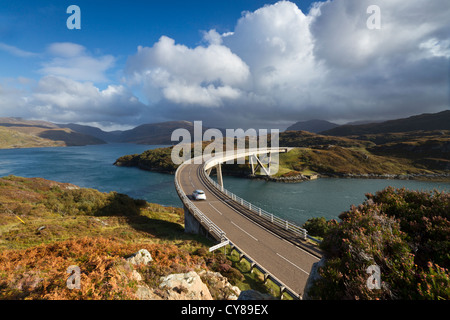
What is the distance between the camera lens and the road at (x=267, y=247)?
11982 millimetres

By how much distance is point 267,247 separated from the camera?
15328 millimetres

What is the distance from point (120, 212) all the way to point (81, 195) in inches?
302

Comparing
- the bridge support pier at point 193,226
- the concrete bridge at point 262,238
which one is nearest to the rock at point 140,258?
the concrete bridge at point 262,238

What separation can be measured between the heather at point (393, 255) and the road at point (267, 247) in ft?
18.4

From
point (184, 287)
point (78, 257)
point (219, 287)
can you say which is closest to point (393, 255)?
point (219, 287)

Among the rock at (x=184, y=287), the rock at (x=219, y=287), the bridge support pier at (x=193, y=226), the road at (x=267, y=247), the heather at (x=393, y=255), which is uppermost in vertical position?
the heather at (x=393, y=255)

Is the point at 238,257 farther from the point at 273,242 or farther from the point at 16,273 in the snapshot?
the point at 16,273

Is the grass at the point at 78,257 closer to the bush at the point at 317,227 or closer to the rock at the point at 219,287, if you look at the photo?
the rock at the point at 219,287

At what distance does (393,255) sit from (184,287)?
773cm

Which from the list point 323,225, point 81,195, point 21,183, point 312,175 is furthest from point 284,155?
point 21,183

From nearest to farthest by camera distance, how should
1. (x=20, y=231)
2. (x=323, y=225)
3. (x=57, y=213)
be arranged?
(x=20, y=231) → (x=323, y=225) → (x=57, y=213)

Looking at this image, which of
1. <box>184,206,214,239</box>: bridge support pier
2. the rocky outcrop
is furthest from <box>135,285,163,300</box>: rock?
<box>184,206,214,239</box>: bridge support pier

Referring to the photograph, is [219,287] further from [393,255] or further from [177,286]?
[393,255]

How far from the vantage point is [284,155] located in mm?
102188
